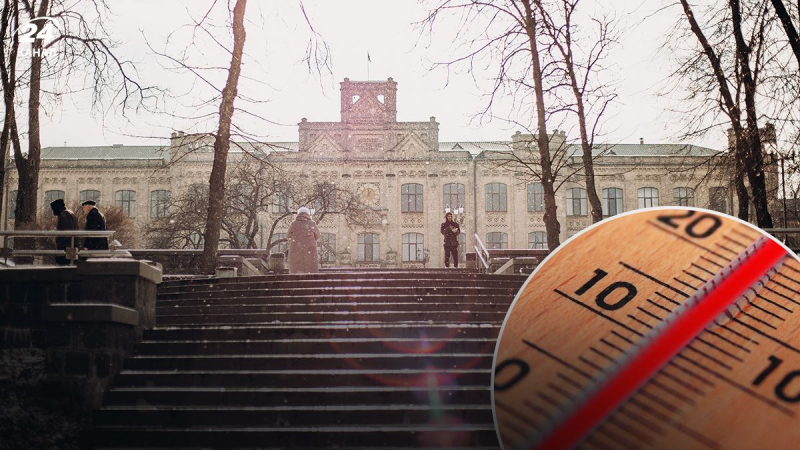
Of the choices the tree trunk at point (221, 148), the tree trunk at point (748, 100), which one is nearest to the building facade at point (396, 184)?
the tree trunk at point (221, 148)

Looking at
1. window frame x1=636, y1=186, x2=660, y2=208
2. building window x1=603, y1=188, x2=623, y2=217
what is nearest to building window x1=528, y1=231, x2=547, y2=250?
building window x1=603, y1=188, x2=623, y2=217

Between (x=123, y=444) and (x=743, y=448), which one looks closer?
(x=743, y=448)

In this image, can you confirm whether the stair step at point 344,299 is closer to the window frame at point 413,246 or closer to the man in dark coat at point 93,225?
the man in dark coat at point 93,225

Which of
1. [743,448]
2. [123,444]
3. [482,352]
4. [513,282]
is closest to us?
[743,448]

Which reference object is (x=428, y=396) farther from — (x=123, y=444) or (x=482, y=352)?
(x=123, y=444)

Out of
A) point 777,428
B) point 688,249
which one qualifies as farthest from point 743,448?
point 688,249

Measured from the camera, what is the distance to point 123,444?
22.6ft

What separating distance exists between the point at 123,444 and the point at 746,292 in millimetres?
6217

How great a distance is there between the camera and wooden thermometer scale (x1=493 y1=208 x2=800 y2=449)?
2.00 meters

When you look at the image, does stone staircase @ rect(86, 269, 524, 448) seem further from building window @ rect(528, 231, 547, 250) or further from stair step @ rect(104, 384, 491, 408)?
building window @ rect(528, 231, 547, 250)

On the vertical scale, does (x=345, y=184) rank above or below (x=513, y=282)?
above

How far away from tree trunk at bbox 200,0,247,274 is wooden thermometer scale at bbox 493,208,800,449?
43.5ft

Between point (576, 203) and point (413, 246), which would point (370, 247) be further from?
point (576, 203)

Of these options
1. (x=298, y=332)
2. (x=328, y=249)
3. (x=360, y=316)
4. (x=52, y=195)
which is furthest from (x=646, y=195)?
(x=298, y=332)
